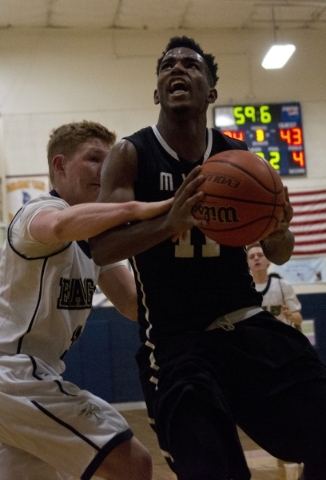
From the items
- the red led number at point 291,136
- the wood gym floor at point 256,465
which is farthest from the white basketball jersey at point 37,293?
the red led number at point 291,136

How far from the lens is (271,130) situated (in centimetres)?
984

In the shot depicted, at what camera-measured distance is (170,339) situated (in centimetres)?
240

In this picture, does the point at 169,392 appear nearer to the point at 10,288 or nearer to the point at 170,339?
the point at 170,339

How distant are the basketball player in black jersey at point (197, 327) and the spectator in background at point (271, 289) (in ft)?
14.5

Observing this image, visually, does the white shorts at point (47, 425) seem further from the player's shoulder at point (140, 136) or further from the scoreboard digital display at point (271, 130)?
the scoreboard digital display at point (271, 130)

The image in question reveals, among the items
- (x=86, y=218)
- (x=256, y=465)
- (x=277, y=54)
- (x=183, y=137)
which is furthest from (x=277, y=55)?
(x=86, y=218)

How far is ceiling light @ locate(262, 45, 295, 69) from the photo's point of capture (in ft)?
28.8

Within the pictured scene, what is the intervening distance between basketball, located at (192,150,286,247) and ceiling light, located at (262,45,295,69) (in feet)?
23.0

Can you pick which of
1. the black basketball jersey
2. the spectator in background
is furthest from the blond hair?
the spectator in background

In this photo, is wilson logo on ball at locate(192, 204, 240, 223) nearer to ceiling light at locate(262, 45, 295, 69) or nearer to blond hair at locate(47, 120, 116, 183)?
blond hair at locate(47, 120, 116, 183)

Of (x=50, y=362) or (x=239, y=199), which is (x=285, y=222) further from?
(x=50, y=362)

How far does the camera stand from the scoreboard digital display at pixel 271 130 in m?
9.77

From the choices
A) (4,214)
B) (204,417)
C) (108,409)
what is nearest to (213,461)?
(204,417)

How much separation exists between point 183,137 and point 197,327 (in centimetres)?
78
